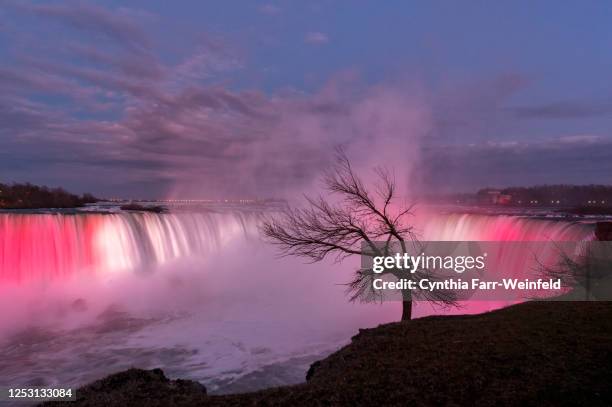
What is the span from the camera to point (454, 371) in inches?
317

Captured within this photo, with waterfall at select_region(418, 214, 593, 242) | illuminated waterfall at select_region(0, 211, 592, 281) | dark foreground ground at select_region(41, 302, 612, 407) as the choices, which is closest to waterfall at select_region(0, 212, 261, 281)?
illuminated waterfall at select_region(0, 211, 592, 281)

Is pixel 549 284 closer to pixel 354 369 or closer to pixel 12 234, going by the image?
pixel 354 369

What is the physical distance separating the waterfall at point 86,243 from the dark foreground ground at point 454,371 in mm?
22396

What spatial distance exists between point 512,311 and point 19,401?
17.1 metres

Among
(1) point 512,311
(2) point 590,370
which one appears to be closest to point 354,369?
(2) point 590,370

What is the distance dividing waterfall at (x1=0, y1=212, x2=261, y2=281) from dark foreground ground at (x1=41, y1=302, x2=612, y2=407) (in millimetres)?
22396

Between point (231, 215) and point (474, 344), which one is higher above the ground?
point (231, 215)

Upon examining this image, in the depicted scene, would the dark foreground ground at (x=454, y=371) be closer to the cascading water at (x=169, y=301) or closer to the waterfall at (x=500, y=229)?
the cascading water at (x=169, y=301)

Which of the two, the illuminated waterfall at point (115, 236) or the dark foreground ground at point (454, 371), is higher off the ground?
the illuminated waterfall at point (115, 236)

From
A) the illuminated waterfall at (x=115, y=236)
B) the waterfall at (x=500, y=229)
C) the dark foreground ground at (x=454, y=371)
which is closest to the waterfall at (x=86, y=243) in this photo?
the illuminated waterfall at (x=115, y=236)

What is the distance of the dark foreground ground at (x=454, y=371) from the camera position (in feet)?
23.0

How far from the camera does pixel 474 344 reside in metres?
9.77

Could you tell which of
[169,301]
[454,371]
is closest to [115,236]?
[169,301]

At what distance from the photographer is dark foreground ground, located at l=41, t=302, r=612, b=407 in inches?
275
